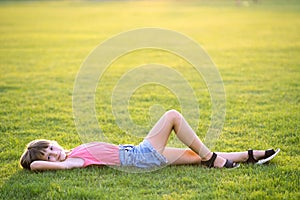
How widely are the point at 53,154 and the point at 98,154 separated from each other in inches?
17.8

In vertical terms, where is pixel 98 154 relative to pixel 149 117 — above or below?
above

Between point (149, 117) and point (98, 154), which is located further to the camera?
point (149, 117)

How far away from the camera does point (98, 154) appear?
476 cm

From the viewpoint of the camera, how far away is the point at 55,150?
15.5 ft

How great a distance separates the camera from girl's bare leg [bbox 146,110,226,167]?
471 centimetres

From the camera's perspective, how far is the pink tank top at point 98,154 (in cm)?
474

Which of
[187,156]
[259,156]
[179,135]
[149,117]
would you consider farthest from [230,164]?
[149,117]

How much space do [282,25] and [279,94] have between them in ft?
55.8

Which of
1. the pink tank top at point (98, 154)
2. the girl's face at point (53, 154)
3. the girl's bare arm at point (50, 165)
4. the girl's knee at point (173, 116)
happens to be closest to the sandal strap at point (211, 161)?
the girl's knee at point (173, 116)

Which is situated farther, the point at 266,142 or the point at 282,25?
the point at 282,25

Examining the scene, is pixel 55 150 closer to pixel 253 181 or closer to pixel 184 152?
pixel 184 152

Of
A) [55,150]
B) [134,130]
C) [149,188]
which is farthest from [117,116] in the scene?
[149,188]

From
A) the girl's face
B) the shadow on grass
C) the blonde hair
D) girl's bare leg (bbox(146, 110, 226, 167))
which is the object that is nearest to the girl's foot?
girl's bare leg (bbox(146, 110, 226, 167))

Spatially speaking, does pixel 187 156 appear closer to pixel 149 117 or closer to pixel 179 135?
pixel 179 135
